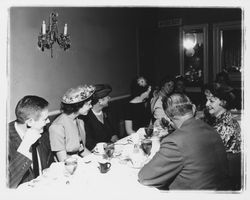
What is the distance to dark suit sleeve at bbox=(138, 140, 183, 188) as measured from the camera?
5.20 ft

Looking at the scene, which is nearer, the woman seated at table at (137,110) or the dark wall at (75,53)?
the dark wall at (75,53)

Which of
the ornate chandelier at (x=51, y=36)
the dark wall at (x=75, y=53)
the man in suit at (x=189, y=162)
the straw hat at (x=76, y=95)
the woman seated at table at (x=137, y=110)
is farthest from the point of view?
the woman seated at table at (x=137, y=110)

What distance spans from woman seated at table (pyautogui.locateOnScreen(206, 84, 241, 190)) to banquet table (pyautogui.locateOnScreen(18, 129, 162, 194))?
689 millimetres

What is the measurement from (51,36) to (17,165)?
1.83 metres

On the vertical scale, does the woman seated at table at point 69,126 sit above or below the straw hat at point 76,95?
below

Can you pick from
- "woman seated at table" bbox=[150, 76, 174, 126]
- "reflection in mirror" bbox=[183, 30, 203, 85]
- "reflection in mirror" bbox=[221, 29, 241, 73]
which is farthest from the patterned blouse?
"reflection in mirror" bbox=[183, 30, 203, 85]

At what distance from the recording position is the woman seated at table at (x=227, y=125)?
2.14 m

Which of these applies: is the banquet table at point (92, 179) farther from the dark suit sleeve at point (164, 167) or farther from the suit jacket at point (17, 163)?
the suit jacket at point (17, 163)

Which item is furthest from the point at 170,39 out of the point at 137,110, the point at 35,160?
the point at 35,160

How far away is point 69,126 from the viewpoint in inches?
98.3

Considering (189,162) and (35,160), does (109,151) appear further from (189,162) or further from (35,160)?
(189,162)

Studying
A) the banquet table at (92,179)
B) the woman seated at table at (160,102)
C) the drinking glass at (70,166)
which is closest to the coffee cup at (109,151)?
the banquet table at (92,179)

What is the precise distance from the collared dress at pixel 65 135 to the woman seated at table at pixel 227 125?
1.25m
